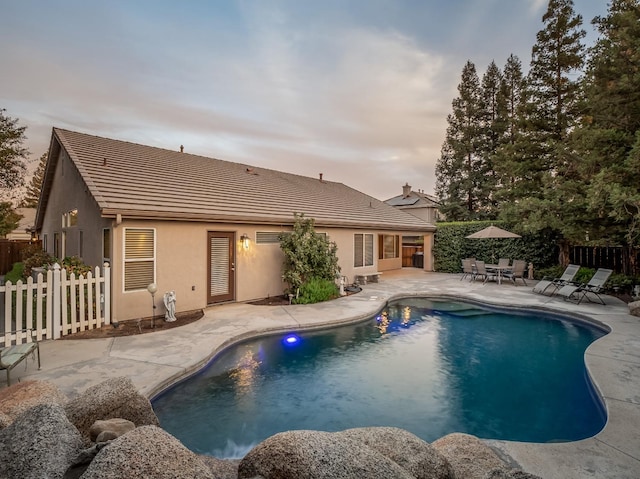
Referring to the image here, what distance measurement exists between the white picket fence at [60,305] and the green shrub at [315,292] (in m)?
5.13

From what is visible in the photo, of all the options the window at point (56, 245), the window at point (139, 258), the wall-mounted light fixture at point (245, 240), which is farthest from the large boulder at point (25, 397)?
the window at point (56, 245)

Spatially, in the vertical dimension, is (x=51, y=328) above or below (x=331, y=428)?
above

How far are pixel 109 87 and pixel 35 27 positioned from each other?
247 centimetres

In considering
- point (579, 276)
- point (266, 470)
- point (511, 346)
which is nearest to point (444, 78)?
point (579, 276)

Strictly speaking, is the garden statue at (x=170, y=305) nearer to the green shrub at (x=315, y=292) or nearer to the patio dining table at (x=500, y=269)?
the green shrub at (x=315, y=292)

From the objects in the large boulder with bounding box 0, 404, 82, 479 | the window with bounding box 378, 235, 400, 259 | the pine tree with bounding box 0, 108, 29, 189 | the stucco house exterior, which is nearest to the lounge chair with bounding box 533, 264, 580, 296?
the stucco house exterior

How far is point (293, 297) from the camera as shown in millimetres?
10453

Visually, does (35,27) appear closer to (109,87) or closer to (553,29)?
(109,87)

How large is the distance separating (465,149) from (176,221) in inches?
970

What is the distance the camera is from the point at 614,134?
32.3 ft

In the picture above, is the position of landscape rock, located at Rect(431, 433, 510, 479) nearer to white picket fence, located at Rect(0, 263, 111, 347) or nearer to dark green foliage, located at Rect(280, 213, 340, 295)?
white picket fence, located at Rect(0, 263, 111, 347)

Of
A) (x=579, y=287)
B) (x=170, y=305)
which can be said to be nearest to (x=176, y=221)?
(x=170, y=305)

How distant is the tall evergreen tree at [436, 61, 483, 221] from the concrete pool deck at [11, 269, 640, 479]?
16337mm

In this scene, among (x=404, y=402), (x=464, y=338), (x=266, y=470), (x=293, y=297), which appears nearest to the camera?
(x=266, y=470)
